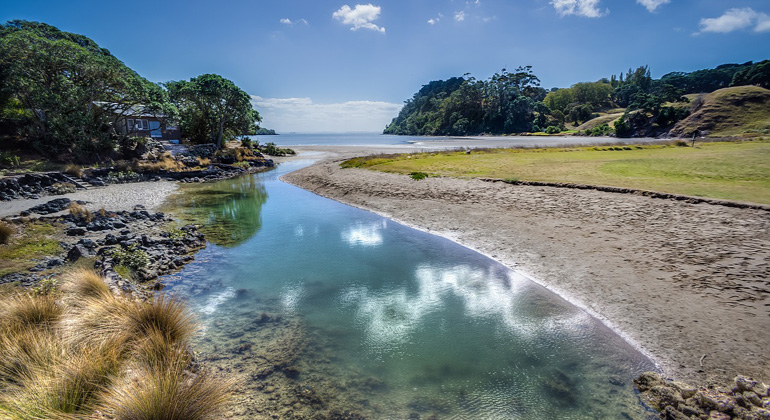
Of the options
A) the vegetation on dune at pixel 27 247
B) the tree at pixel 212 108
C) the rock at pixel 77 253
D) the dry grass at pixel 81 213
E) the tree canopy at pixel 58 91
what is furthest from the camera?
the tree at pixel 212 108

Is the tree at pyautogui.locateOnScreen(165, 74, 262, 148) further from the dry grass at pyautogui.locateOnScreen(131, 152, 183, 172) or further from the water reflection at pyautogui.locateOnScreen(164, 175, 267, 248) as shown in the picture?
the water reflection at pyautogui.locateOnScreen(164, 175, 267, 248)

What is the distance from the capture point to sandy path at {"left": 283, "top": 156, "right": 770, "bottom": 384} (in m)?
7.30

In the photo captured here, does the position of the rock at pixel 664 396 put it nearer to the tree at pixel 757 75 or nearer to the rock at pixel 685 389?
the rock at pixel 685 389

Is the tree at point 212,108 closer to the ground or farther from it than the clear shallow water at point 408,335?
farther from it

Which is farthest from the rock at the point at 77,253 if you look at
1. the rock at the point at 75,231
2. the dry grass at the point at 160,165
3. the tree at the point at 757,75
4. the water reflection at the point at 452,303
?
the tree at the point at 757,75

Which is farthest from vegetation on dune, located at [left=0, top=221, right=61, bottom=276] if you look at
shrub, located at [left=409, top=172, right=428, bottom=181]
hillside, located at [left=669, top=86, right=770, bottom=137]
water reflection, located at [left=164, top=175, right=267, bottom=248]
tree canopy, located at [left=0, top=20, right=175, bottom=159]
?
hillside, located at [left=669, top=86, right=770, bottom=137]

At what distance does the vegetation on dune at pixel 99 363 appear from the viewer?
4203 millimetres

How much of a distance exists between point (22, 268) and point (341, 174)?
2573 cm

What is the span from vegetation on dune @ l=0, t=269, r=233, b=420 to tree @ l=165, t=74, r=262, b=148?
56088mm

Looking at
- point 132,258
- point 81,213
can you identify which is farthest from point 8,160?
point 132,258

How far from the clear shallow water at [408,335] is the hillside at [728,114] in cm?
10984

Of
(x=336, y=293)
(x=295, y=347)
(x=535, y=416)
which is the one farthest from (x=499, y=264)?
(x=295, y=347)

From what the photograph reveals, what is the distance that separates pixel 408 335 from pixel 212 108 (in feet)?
202

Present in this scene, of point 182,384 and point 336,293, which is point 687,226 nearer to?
point 336,293
